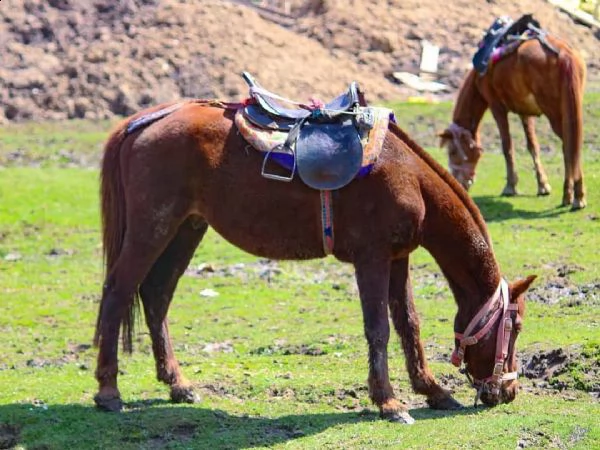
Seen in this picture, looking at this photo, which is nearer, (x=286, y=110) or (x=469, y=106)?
(x=286, y=110)

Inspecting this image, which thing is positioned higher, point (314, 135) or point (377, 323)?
point (314, 135)

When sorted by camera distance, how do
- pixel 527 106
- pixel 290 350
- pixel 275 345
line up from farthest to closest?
pixel 527 106, pixel 275 345, pixel 290 350

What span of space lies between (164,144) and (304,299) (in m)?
5.11

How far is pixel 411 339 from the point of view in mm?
8859

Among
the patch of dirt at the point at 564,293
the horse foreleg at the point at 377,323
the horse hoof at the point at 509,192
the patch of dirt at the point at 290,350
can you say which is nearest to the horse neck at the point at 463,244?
the horse foreleg at the point at 377,323

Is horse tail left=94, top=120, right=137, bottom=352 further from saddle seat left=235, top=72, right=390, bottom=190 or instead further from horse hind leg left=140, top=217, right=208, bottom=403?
saddle seat left=235, top=72, right=390, bottom=190

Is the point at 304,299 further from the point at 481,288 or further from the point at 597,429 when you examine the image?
the point at 597,429

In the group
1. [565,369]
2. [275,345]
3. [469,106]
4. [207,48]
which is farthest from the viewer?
[207,48]

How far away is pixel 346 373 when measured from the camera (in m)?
10.1

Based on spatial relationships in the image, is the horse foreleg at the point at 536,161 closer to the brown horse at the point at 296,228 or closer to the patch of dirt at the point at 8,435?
the brown horse at the point at 296,228

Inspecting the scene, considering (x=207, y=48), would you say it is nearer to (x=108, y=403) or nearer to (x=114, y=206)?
(x=114, y=206)

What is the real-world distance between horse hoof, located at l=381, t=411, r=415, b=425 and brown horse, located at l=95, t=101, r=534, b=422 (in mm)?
10

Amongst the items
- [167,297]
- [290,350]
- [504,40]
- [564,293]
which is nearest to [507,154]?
[504,40]

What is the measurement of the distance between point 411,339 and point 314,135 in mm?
1744
